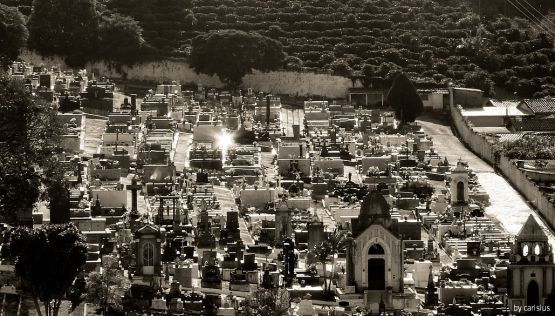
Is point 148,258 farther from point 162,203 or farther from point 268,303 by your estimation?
point 162,203

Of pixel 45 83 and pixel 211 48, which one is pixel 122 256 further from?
pixel 211 48

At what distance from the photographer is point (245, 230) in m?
101

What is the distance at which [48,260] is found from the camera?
84562 millimetres

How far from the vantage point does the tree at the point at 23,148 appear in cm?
9556

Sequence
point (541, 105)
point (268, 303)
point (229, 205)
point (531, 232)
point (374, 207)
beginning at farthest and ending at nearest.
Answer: point (541, 105) → point (229, 205) → point (531, 232) → point (374, 207) → point (268, 303)

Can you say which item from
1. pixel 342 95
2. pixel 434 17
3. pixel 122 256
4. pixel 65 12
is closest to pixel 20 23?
pixel 65 12

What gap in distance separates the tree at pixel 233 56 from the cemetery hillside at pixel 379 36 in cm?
130

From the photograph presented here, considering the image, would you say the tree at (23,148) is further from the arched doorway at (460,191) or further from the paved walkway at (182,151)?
the arched doorway at (460,191)

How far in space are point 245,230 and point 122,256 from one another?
1007 cm

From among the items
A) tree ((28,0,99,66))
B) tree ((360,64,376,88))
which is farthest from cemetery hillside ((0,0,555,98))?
tree ((28,0,99,66))

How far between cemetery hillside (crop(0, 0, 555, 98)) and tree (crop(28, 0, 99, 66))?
1094 mm

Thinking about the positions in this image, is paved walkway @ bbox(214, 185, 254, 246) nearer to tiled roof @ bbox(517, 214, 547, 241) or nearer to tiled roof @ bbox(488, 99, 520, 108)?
tiled roof @ bbox(517, 214, 547, 241)

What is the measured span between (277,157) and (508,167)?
9977 millimetres

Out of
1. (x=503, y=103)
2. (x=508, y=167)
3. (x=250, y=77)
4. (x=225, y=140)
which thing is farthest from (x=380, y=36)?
(x=508, y=167)
